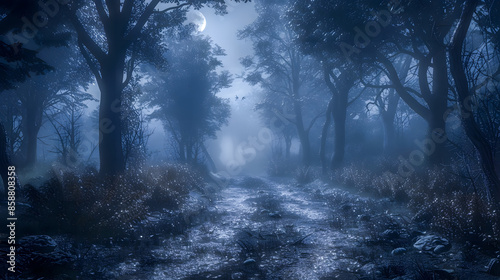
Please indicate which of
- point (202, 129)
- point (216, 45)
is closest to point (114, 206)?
point (202, 129)

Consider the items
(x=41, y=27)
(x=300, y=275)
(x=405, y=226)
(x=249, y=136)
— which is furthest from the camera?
(x=249, y=136)

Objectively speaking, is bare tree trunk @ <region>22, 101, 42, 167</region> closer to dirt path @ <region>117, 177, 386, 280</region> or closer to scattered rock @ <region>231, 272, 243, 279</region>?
dirt path @ <region>117, 177, 386, 280</region>

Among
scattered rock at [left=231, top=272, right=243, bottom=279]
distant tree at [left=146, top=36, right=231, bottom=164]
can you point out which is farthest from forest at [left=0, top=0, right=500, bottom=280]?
distant tree at [left=146, top=36, right=231, bottom=164]

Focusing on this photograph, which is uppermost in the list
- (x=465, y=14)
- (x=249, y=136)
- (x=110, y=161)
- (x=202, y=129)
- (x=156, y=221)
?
(x=249, y=136)

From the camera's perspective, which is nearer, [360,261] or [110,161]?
[360,261]

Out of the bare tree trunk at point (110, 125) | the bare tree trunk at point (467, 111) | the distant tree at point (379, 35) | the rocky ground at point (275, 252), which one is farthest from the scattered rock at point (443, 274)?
the bare tree trunk at point (110, 125)

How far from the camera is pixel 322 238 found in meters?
5.98

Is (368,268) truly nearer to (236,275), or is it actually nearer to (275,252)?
(275,252)

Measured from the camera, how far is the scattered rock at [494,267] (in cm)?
370

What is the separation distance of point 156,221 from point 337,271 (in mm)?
4713

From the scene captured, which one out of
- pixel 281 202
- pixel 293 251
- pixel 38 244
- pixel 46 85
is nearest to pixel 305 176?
pixel 281 202

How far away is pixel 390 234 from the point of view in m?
5.82

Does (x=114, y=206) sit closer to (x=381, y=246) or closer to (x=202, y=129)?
(x=381, y=246)

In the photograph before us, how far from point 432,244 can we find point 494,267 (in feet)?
3.84
